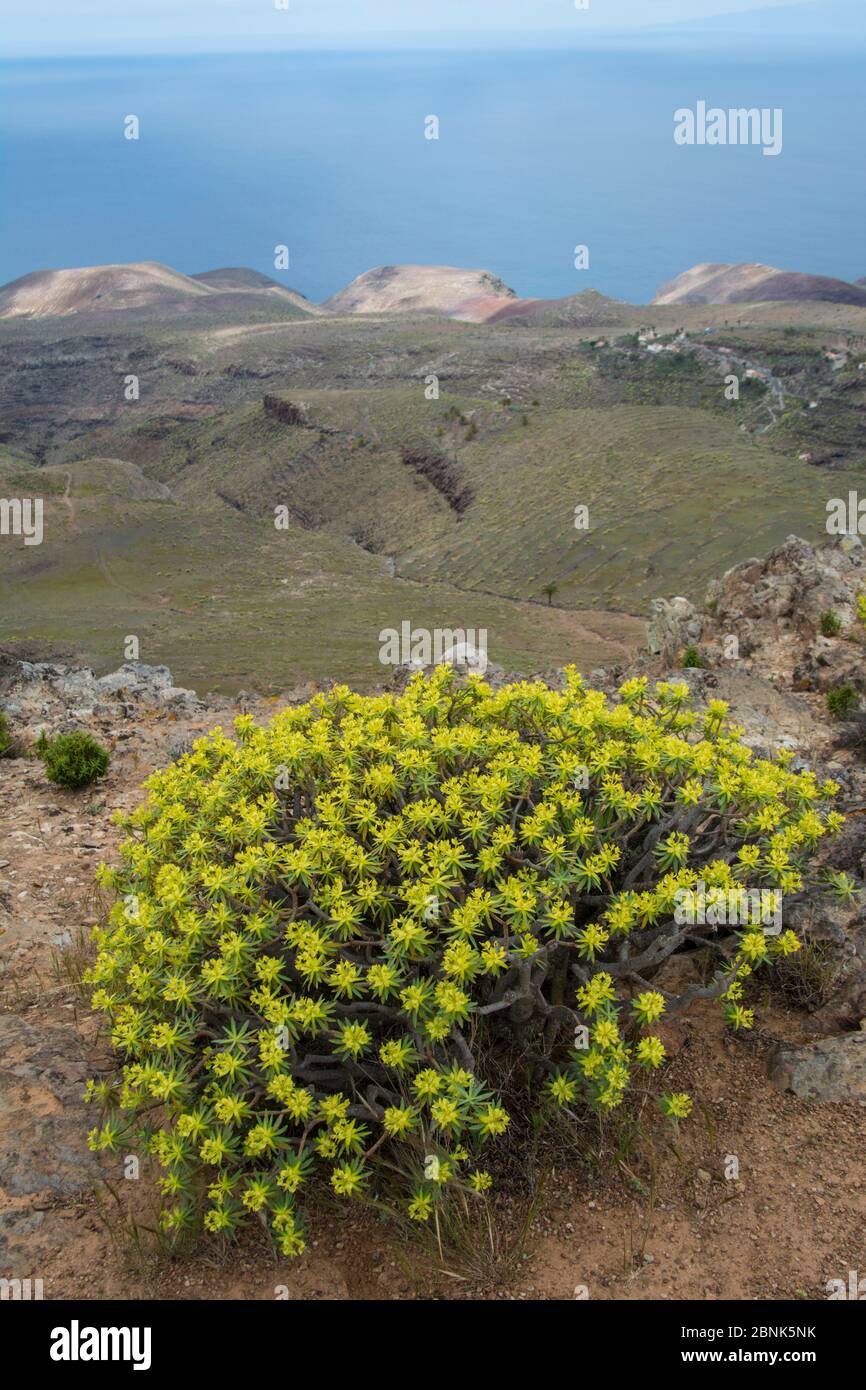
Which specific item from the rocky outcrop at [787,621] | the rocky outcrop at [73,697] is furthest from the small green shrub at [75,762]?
the rocky outcrop at [787,621]

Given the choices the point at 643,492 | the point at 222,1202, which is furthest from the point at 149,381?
the point at 222,1202

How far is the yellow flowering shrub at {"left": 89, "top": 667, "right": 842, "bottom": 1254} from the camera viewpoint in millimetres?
3680

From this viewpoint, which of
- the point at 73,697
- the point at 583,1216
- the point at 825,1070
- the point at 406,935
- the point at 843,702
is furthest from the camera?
the point at 73,697

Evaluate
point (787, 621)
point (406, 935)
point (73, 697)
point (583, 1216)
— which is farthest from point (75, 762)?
point (787, 621)

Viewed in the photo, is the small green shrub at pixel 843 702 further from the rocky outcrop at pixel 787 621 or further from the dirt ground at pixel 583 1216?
the dirt ground at pixel 583 1216

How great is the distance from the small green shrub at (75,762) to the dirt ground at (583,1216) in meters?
4.07

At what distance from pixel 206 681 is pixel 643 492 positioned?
31.0 m

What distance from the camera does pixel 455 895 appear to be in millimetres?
4082

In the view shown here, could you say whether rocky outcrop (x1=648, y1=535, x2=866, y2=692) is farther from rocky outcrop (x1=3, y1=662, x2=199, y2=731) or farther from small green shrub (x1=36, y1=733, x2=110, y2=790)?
rocky outcrop (x1=3, y1=662, x2=199, y2=731)

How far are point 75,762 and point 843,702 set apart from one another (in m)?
7.10

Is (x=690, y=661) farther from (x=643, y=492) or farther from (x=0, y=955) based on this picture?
(x=643, y=492)

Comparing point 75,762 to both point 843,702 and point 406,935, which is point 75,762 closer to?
point 406,935

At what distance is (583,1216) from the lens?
4.09 meters

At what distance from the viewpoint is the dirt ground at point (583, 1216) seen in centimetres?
382
